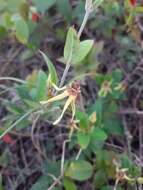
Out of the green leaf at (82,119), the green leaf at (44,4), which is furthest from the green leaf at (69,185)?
the green leaf at (44,4)

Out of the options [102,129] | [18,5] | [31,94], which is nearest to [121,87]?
[102,129]

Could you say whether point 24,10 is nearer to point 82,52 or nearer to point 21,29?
point 21,29

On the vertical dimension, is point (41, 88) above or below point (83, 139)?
above

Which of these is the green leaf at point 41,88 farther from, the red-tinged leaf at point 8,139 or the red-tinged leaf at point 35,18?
the red-tinged leaf at point 35,18

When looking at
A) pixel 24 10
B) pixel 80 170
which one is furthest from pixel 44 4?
pixel 80 170

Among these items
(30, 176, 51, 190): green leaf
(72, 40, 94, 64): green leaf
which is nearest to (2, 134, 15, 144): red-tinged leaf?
(30, 176, 51, 190): green leaf

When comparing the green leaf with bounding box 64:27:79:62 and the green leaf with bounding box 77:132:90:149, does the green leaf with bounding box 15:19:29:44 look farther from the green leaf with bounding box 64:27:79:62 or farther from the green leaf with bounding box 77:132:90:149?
the green leaf with bounding box 64:27:79:62
